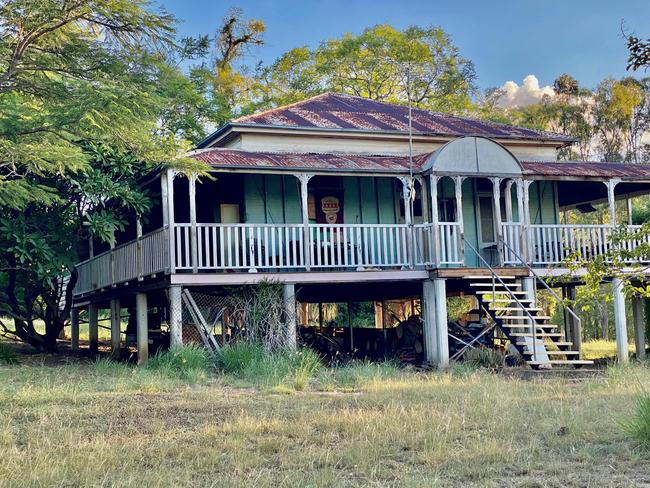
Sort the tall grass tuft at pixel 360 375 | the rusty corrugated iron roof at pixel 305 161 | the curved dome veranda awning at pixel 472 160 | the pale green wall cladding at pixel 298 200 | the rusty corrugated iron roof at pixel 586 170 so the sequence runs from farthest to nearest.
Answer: the rusty corrugated iron roof at pixel 586 170, the pale green wall cladding at pixel 298 200, the curved dome veranda awning at pixel 472 160, the rusty corrugated iron roof at pixel 305 161, the tall grass tuft at pixel 360 375

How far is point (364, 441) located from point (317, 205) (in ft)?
40.1

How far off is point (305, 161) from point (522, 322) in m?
6.29

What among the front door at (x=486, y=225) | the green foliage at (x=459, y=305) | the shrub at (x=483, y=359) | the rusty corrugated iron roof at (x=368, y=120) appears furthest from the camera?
the green foliage at (x=459, y=305)

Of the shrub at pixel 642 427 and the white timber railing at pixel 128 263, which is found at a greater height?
the white timber railing at pixel 128 263

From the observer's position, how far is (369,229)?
2120 centimetres

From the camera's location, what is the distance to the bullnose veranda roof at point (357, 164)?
1833cm

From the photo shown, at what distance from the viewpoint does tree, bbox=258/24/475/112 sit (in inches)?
1635

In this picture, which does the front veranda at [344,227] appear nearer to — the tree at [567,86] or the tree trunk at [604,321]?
the tree trunk at [604,321]

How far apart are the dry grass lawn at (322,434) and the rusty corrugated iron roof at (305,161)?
5372 millimetres

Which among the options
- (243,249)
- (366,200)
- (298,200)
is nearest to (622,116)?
(366,200)

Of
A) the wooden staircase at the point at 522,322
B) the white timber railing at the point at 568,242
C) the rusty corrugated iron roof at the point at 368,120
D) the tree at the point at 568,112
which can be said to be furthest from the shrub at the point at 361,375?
the tree at the point at 568,112

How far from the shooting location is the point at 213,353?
17547mm

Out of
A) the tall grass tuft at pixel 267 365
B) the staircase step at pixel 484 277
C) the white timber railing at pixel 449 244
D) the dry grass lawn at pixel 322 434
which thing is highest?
the white timber railing at pixel 449 244

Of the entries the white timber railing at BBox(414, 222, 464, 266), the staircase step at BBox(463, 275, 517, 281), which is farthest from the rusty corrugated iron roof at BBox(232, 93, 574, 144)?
the staircase step at BBox(463, 275, 517, 281)
